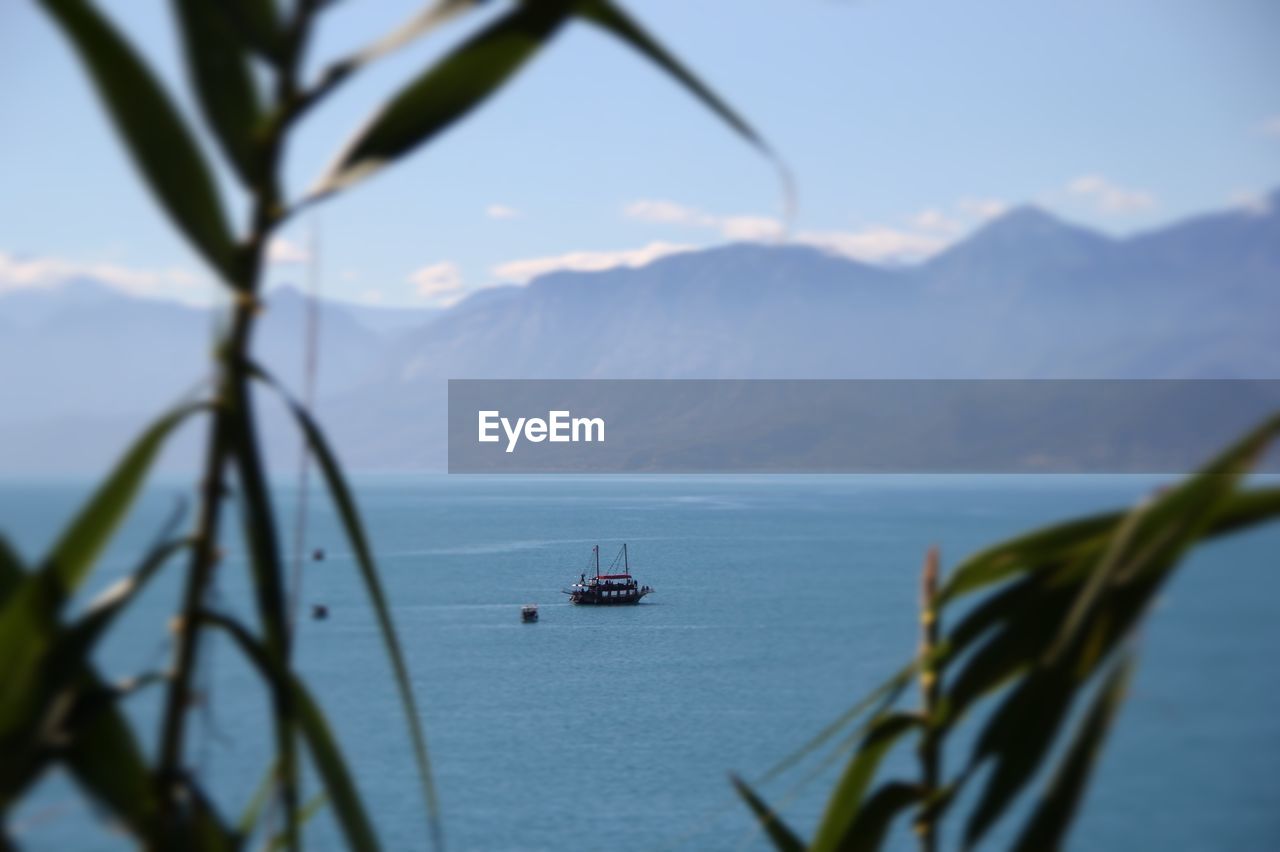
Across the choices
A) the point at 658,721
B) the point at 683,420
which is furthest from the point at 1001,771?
the point at 683,420

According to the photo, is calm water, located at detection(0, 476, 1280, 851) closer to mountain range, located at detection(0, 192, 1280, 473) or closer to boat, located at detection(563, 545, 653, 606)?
boat, located at detection(563, 545, 653, 606)

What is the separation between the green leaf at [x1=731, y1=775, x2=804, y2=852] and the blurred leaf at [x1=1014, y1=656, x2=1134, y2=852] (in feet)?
0.37

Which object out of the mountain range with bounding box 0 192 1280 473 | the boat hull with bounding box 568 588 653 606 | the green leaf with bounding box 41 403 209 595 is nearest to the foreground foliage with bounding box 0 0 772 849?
the green leaf with bounding box 41 403 209 595

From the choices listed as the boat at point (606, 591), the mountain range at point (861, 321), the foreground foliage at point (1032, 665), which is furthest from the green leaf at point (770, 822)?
the mountain range at point (861, 321)

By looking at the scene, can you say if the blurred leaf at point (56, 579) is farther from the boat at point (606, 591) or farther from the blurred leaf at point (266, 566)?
the boat at point (606, 591)

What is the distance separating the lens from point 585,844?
789 inches

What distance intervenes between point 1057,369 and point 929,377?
27.9ft

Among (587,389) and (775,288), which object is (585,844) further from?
(775,288)

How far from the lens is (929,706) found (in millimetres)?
330

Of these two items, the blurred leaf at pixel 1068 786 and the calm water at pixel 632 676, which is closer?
the blurred leaf at pixel 1068 786

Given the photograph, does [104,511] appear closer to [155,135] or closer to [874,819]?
[155,135]

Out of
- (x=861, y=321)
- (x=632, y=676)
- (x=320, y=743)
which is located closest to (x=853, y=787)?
(x=320, y=743)

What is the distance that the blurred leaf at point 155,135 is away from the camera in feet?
0.83

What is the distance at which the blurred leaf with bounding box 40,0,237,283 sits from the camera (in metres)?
0.25
